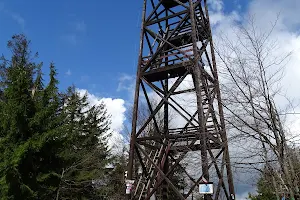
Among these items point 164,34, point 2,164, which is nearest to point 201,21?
point 164,34

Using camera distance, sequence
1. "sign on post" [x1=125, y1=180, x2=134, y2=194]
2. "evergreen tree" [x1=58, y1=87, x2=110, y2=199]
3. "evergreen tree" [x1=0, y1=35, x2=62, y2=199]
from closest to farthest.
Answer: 1. "evergreen tree" [x1=0, y1=35, x2=62, y2=199]
2. "sign on post" [x1=125, y1=180, x2=134, y2=194]
3. "evergreen tree" [x1=58, y1=87, x2=110, y2=199]

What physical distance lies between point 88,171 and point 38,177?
9.93 meters

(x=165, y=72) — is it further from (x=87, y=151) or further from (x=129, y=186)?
(x=87, y=151)

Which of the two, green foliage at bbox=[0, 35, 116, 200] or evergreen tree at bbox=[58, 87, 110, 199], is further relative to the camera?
evergreen tree at bbox=[58, 87, 110, 199]

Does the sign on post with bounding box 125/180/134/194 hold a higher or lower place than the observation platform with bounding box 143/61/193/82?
lower

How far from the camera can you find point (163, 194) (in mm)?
12555

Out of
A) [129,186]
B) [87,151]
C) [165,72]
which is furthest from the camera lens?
[87,151]

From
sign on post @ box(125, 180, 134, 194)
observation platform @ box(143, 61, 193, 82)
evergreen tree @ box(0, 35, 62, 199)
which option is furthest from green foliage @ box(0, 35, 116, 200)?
observation platform @ box(143, 61, 193, 82)

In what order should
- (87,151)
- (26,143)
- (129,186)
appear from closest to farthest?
(26,143) < (129,186) < (87,151)

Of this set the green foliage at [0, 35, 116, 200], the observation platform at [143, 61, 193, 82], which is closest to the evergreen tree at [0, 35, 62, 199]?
the green foliage at [0, 35, 116, 200]

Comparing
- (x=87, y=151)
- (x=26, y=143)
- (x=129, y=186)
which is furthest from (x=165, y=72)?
(x=87, y=151)

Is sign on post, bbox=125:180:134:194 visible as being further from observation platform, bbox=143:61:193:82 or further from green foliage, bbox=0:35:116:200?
observation platform, bbox=143:61:193:82

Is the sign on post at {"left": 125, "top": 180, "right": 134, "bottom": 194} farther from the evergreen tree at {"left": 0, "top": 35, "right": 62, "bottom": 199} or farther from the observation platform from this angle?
A: the observation platform

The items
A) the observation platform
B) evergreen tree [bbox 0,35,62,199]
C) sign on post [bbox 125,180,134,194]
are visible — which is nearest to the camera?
evergreen tree [bbox 0,35,62,199]
